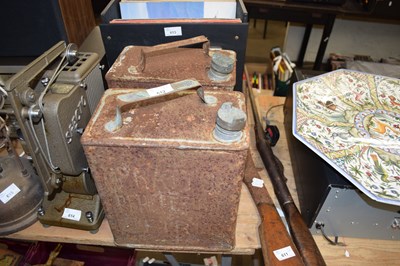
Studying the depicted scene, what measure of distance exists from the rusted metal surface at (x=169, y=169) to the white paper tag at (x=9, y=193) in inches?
10.7

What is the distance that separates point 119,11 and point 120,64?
1.05ft

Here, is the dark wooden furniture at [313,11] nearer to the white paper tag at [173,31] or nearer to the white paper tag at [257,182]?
the white paper tag at [173,31]

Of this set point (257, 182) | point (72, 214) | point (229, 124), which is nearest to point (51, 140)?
point (72, 214)

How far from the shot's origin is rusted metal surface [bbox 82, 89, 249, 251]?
0.49 metres

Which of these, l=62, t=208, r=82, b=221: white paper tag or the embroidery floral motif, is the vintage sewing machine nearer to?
l=62, t=208, r=82, b=221: white paper tag

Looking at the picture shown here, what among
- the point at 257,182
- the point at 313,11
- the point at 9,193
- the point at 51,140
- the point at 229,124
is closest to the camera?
the point at 229,124

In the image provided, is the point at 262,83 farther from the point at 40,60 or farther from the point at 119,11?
the point at 40,60

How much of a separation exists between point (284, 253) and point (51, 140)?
54 centimetres

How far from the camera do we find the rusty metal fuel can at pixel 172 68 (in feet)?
2.06

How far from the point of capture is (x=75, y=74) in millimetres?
629

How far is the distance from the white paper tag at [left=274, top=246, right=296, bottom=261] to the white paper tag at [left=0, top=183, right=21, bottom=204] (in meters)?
0.62

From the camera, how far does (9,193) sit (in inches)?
27.7

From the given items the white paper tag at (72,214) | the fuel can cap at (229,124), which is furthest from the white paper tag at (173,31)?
the white paper tag at (72,214)

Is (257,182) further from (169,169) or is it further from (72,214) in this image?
(72,214)
